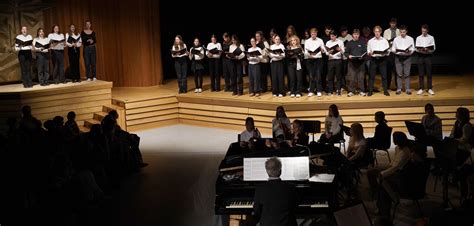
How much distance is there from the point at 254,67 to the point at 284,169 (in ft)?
21.9

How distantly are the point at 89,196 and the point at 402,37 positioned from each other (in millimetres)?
6724

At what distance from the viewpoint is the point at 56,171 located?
8.87 m

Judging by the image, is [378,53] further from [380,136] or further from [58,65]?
[58,65]

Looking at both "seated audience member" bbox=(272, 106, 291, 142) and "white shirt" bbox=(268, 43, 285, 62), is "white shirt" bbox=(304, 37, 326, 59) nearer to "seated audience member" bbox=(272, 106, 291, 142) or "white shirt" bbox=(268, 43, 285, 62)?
"white shirt" bbox=(268, 43, 285, 62)

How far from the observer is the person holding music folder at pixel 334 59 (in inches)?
518

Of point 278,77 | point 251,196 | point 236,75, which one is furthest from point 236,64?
point 251,196

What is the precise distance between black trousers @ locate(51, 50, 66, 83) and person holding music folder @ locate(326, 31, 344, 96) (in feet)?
→ 18.4

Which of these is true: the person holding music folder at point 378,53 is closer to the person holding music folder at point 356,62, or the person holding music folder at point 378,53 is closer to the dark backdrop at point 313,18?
the person holding music folder at point 356,62

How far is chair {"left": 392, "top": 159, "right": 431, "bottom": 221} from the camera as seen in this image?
25.9 feet

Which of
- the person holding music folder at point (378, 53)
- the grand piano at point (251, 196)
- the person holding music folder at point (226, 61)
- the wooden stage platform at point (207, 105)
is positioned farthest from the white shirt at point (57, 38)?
the grand piano at point (251, 196)

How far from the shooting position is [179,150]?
493 inches

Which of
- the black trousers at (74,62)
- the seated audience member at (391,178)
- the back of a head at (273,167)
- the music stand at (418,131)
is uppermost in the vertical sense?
the black trousers at (74,62)

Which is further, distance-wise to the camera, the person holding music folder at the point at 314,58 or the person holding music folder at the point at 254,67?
the person holding music folder at the point at 254,67

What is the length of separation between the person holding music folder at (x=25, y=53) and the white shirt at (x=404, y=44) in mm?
7256
